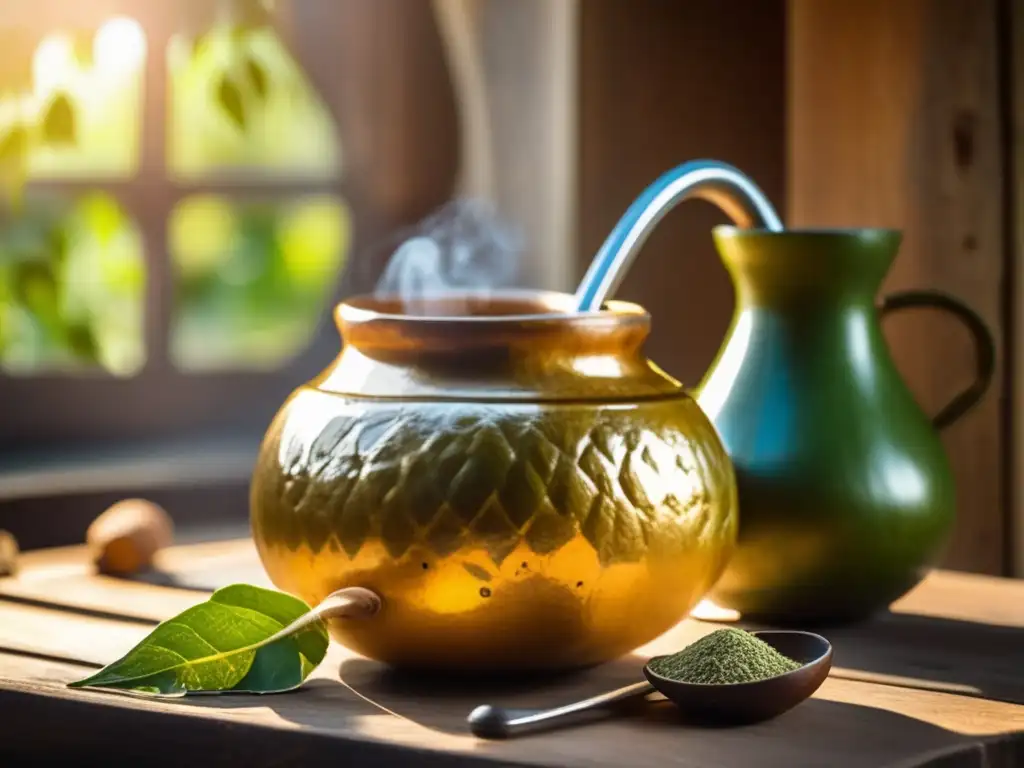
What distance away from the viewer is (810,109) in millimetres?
1413

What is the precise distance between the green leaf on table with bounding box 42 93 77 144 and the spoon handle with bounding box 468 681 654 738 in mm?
1386

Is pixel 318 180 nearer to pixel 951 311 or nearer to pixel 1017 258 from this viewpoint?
pixel 1017 258

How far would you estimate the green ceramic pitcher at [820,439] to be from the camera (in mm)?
813

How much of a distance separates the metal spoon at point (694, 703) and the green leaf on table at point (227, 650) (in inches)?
4.2

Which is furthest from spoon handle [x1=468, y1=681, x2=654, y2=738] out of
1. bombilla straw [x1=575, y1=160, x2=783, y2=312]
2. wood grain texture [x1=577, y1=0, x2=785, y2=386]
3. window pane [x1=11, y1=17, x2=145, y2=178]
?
window pane [x1=11, y1=17, x2=145, y2=178]

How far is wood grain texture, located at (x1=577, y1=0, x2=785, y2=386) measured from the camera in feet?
5.08

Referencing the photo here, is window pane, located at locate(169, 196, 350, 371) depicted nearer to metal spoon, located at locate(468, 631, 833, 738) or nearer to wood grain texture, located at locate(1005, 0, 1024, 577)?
wood grain texture, located at locate(1005, 0, 1024, 577)

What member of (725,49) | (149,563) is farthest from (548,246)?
(149,563)

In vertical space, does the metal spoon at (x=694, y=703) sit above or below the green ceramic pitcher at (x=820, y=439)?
below

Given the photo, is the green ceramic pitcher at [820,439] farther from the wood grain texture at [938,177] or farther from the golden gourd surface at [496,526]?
the wood grain texture at [938,177]

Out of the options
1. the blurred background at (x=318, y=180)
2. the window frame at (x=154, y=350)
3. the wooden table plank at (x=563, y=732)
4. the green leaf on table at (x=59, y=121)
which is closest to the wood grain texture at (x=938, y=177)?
the blurred background at (x=318, y=180)

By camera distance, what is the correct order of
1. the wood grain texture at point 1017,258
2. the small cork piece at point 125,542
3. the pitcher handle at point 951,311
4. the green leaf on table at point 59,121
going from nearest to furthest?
the pitcher handle at point 951,311
the small cork piece at point 125,542
the wood grain texture at point 1017,258
the green leaf on table at point 59,121

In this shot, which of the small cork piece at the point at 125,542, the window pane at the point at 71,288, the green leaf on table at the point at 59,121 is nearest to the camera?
the small cork piece at the point at 125,542

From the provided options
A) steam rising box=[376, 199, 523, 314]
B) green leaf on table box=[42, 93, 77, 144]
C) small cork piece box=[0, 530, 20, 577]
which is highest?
green leaf on table box=[42, 93, 77, 144]
